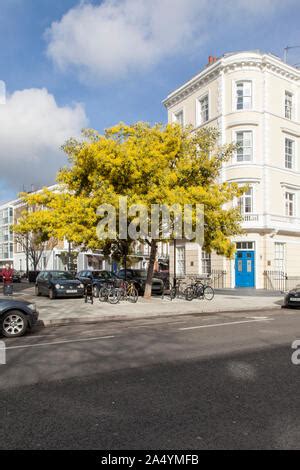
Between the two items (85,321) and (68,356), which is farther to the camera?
(85,321)

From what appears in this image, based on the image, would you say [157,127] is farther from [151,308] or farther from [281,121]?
[281,121]

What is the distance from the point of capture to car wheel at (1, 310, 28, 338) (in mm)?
9852

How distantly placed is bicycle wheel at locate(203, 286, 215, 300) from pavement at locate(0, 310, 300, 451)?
11597mm

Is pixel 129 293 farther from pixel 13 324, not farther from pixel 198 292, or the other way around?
pixel 13 324

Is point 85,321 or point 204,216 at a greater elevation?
point 204,216

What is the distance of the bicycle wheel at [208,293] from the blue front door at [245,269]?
7438 millimetres

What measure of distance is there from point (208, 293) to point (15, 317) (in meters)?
12.8

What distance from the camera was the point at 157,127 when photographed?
20.0 m

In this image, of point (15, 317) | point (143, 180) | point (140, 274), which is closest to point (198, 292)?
point (140, 274)

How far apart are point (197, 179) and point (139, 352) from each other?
12.8 metres

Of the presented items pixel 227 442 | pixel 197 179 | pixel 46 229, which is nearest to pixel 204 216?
pixel 197 179

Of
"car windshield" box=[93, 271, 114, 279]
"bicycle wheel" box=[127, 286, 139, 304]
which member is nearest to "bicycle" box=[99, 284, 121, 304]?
"bicycle wheel" box=[127, 286, 139, 304]

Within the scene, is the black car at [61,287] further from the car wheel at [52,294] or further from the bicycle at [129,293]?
the bicycle at [129,293]

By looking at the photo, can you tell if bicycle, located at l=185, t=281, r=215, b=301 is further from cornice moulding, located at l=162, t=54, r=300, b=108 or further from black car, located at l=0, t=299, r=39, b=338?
cornice moulding, located at l=162, t=54, r=300, b=108
